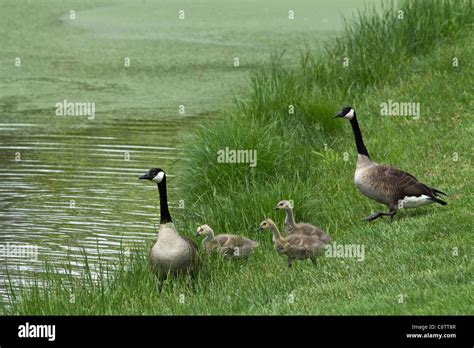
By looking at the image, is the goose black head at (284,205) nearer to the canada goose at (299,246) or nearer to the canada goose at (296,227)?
the canada goose at (296,227)

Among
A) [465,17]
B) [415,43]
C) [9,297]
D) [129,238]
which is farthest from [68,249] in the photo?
[465,17]

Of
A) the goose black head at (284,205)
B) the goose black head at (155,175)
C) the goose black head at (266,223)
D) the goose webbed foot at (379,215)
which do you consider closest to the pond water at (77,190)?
the goose black head at (155,175)

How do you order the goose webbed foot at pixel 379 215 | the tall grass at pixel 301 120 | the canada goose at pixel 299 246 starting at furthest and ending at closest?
the tall grass at pixel 301 120 → the goose webbed foot at pixel 379 215 → the canada goose at pixel 299 246

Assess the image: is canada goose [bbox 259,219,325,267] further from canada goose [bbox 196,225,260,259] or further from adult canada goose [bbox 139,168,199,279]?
adult canada goose [bbox 139,168,199,279]

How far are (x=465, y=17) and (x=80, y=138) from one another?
23.3 feet

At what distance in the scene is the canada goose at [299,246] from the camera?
10.0 meters

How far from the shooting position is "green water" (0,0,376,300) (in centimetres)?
1315

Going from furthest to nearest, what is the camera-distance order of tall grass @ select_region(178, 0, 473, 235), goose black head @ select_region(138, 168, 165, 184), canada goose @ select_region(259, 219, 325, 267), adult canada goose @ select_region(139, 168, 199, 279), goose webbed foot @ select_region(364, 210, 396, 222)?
tall grass @ select_region(178, 0, 473, 235), goose webbed foot @ select_region(364, 210, 396, 222), goose black head @ select_region(138, 168, 165, 184), canada goose @ select_region(259, 219, 325, 267), adult canada goose @ select_region(139, 168, 199, 279)

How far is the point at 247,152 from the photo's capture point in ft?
43.8

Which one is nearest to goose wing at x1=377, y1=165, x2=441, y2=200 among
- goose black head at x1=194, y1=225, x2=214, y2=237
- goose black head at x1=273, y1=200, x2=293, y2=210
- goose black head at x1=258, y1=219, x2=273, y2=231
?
goose black head at x1=273, y1=200, x2=293, y2=210

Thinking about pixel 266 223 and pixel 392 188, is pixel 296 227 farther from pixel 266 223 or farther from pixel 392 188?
pixel 392 188

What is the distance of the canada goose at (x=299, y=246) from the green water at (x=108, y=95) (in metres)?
1.60

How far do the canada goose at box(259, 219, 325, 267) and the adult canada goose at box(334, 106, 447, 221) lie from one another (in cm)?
95

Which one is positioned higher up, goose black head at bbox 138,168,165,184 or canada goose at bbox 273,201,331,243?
goose black head at bbox 138,168,165,184
